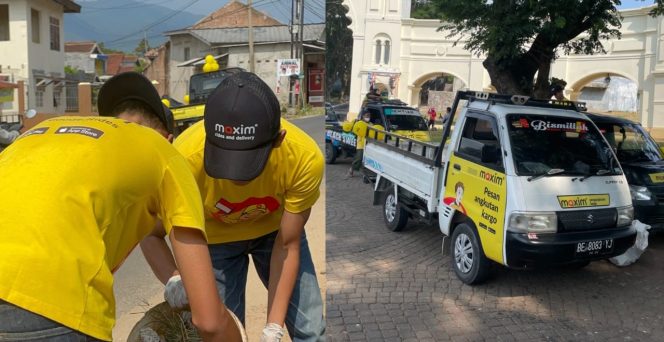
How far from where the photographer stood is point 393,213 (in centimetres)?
287

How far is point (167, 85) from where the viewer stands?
8.62 m

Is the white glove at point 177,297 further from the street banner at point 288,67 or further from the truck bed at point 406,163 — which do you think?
the truck bed at point 406,163

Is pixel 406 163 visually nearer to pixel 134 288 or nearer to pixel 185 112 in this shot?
pixel 134 288

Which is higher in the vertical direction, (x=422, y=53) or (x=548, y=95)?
(x=422, y=53)

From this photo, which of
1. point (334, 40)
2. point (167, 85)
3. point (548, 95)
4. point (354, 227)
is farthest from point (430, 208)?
point (167, 85)

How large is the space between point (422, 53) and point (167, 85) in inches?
277

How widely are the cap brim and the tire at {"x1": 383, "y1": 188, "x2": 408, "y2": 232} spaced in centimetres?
145

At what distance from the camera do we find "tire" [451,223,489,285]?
2646mm

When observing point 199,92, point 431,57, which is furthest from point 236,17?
point 431,57

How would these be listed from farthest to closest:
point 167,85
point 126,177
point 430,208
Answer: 1. point 167,85
2. point 430,208
3. point 126,177

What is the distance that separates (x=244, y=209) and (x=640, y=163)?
8.32 feet

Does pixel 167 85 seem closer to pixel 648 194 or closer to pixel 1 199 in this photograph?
pixel 648 194

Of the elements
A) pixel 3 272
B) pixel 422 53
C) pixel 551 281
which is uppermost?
pixel 422 53

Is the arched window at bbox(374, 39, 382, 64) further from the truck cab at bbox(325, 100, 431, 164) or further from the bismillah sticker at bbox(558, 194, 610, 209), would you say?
the bismillah sticker at bbox(558, 194, 610, 209)
